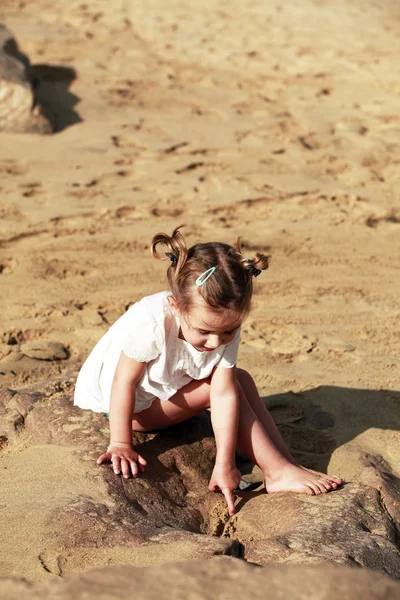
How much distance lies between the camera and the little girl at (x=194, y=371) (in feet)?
7.91

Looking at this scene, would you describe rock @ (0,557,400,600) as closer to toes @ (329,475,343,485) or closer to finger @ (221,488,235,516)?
finger @ (221,488,235,516)

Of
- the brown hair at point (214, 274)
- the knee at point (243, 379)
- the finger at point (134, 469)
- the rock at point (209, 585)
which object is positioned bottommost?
the finger at point (134, 469)

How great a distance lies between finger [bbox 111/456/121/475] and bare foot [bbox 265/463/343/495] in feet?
1.64

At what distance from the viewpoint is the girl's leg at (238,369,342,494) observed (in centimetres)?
249

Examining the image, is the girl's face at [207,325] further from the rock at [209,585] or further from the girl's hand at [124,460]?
the rock at [209,585]

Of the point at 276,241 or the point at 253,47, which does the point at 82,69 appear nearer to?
the point at 253,47

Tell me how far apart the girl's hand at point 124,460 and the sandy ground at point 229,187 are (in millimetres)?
754

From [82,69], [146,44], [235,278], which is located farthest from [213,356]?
[146,44]

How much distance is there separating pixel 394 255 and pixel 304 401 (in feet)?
5.01

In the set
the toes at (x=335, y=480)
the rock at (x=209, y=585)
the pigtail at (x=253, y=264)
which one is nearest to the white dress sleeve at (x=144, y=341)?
the pigtail at (x=253, y=264)

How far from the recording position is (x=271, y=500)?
2471 millimetres

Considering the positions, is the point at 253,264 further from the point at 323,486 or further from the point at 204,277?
the point at 323,486

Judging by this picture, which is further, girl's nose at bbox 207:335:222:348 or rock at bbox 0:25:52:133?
rock at bbox 0:25:52:133

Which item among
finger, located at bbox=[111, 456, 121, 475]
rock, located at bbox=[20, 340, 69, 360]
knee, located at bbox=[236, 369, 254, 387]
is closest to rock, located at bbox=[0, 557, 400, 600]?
finger, located at bbox=[111, 456, 121, 475]
